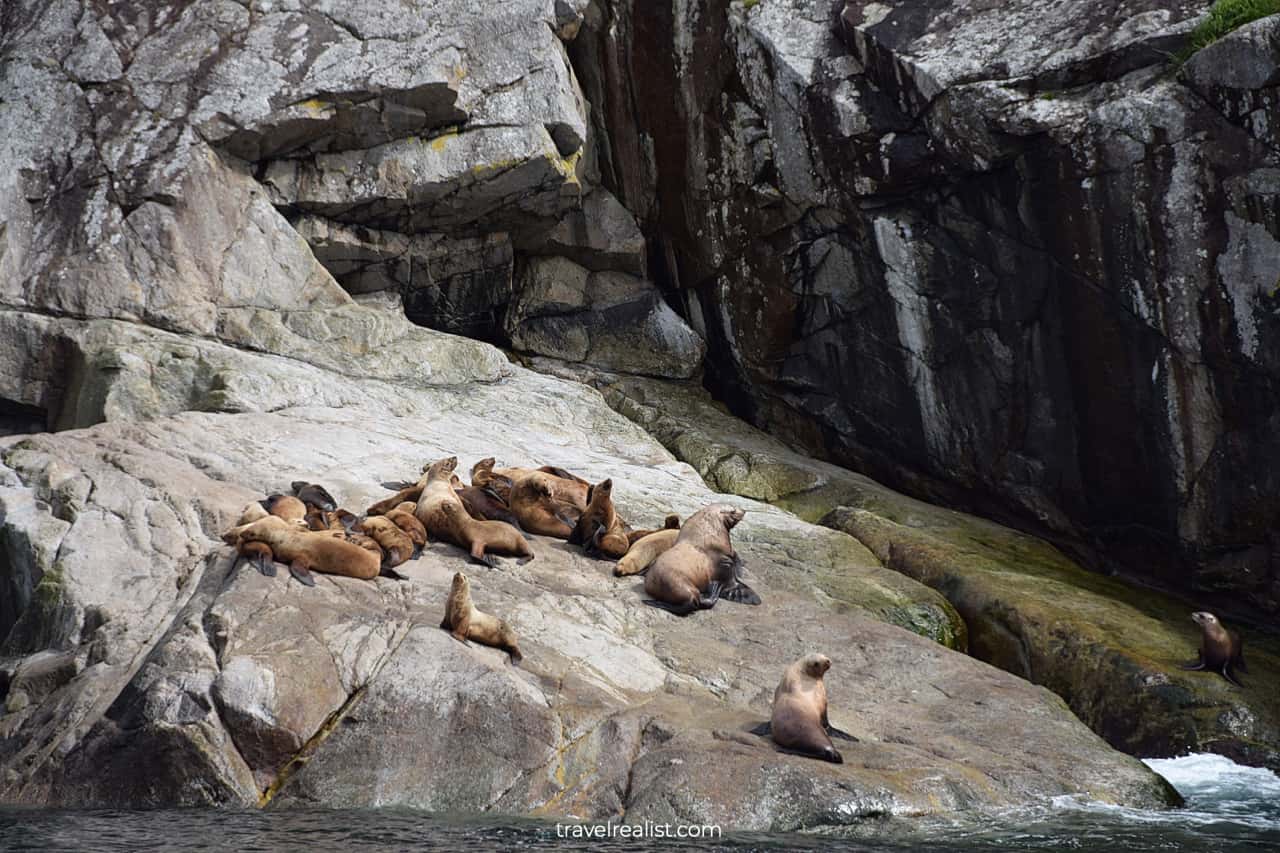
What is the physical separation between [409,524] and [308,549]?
1289 mm

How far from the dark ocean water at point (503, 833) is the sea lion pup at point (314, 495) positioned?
4086 mm

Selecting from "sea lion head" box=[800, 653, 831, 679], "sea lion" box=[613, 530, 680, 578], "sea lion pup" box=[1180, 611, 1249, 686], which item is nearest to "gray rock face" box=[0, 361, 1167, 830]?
"sea lion" box=[613, 530, 680, 578]

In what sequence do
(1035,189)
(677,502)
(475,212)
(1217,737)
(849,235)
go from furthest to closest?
1. (475,212)
2. (849,235)
3. (1035,189)
4. (677,502)
5. (1217,737)

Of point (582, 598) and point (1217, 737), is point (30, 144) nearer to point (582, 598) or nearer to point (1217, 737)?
point (582, 598)

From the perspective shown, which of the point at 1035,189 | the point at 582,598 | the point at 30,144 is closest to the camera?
the point at 582,598

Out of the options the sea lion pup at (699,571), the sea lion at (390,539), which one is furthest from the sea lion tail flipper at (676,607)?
the sea lion at (390,539)

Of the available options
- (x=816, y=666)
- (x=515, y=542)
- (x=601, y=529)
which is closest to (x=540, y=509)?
(x=601, y=529)

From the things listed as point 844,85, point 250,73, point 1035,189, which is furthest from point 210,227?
point 1035,189

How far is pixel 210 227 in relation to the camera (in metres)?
16.9

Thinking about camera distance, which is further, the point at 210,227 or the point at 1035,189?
the point at 210,227

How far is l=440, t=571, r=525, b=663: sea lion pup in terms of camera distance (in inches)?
341

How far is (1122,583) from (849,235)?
245 inches

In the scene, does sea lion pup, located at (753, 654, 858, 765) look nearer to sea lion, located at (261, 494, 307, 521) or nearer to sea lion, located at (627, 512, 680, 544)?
sea lion, located at (627, 512, 680, 544)

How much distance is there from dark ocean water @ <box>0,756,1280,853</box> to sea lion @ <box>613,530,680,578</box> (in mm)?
4131
